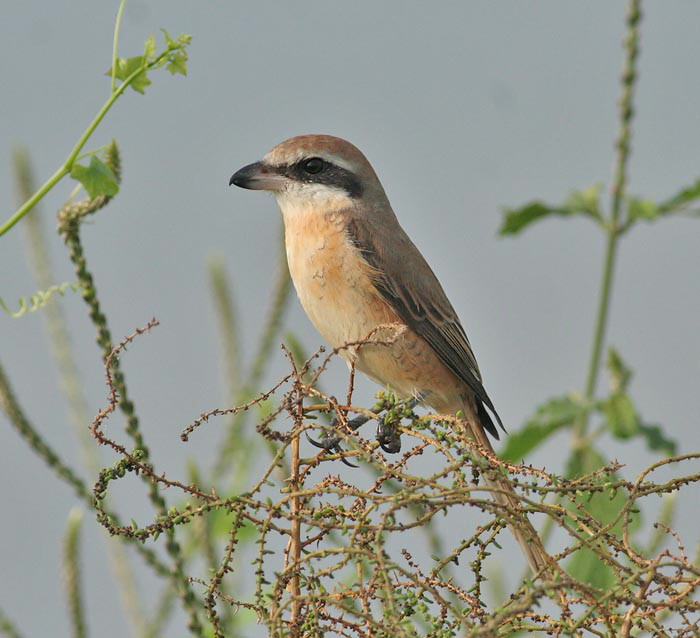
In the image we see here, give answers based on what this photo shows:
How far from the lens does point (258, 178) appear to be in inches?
143

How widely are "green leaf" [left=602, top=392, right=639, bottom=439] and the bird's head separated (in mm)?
1184

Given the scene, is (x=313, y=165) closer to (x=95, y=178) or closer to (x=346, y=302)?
(x=346, y=302)

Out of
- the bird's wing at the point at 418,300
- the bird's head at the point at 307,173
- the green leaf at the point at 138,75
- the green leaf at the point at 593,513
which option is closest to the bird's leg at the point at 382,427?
the bird's wing at the point at 418,300

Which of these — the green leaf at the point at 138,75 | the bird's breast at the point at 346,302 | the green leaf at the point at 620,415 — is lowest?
the green leaf at the point at 138,75

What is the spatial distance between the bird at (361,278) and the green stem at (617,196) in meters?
0.38

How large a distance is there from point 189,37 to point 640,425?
6.72ft

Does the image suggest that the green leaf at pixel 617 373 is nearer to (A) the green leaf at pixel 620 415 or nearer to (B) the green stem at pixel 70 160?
(A) the green leaf at pixel 620 415

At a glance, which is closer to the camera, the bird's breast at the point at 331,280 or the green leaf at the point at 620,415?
the green leaf at the point at 620,415

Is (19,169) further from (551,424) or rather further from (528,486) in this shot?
(528,486)

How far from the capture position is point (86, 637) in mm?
2574

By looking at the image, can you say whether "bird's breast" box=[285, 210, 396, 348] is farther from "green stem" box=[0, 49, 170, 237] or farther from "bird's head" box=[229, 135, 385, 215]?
"green stem" box=[0, 49, 170, 237]

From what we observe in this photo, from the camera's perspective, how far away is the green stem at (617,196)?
336 centimetres

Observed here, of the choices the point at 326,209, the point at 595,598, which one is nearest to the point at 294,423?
the point at 595,598

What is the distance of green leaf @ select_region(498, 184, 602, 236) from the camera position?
353 centimetres
